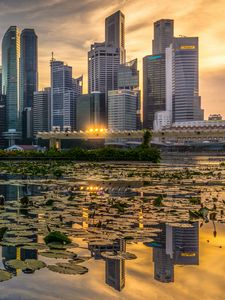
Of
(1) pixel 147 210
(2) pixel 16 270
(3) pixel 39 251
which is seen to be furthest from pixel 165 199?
(2) pixel 16 270

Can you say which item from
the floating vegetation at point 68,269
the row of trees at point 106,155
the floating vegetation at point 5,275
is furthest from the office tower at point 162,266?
the row of trees at point 106,155

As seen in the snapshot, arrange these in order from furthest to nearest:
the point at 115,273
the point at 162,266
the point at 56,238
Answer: the point at 56,238 → the point at 162,266 → the point at 115,273

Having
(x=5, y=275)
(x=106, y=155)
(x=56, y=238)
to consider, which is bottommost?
(x=5, y=275)

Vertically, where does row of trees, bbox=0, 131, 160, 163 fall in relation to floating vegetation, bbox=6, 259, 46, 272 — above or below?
above

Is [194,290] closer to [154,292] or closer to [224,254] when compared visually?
[154,292]

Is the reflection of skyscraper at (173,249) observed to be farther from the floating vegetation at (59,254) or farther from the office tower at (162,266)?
the floating vegetation at (59,254)

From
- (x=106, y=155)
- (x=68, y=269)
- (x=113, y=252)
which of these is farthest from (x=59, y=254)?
(x=106, y=155)

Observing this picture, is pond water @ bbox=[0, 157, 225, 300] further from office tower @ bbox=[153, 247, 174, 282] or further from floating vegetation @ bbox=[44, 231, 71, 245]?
floating vegetation @ bbox=[44, 231, 71, 245]

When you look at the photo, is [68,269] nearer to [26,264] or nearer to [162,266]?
[26,264]

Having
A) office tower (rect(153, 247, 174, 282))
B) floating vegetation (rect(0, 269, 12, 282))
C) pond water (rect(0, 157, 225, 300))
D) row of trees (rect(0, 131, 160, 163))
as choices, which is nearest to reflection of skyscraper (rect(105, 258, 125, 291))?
pond water (rect(0, 157, 225, 300))
